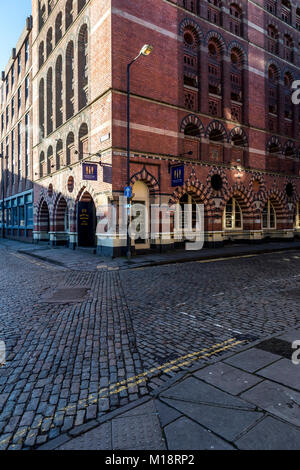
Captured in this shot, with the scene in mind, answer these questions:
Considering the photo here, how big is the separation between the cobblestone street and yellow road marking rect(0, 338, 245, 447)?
0.04 feet

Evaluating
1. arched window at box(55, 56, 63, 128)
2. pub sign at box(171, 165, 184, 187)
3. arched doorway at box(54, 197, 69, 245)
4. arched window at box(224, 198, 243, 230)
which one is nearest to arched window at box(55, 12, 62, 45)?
arched window at box(55, 56, 63, 128)

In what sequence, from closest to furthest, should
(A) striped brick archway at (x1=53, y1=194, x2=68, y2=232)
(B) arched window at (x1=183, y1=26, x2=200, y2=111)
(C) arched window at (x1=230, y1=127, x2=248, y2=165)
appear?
1. (B) arched window at (x1=183, y1=26, x2=200, y2=111)
2. (C) arched window at (x1=230, y1=127, x2=248, y2=165)
3. (A) striped brick archway at (x1=53, y1=194, x2=68, y2=232)

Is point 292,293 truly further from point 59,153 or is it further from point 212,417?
point 59,153

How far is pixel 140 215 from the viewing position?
17172mm

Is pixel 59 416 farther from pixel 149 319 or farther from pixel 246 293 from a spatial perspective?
pixel 246 293

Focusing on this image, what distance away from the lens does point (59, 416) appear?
2637 millimetres

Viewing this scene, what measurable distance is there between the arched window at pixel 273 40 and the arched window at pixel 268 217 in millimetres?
13879

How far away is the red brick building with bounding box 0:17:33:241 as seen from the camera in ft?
101

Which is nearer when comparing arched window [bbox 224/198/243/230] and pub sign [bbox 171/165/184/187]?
pub sign [bbox 171/165/184/187]

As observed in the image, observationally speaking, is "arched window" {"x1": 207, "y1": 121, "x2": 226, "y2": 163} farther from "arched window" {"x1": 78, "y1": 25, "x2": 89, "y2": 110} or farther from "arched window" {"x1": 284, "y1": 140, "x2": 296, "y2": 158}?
"arched window" {"x1": 78, "y1": 25, "x2": 89, "y2": 110}

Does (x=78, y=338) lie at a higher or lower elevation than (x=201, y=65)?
lower

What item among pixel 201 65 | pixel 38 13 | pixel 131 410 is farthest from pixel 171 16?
pixel 131 410
